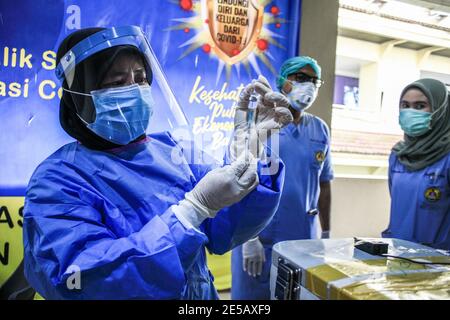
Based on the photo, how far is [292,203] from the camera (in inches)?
56.6

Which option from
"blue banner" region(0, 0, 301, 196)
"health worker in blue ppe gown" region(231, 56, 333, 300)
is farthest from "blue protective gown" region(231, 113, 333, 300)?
"blue banner" region(0, 0, 301, 196)

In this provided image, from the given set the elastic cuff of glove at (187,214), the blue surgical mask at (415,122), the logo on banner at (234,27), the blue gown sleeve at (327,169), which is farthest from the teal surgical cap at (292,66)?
the elastic cuff of glove at (187,214)

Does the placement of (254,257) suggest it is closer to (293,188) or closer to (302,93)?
(293,188)

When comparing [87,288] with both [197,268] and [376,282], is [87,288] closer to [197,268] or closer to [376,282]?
[197,268]

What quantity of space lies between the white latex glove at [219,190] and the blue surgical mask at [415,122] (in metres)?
1.04

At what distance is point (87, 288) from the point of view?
0.73m

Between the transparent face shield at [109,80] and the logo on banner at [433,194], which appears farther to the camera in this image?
the logo on banner at [433,194]

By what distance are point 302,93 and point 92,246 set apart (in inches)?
38.4

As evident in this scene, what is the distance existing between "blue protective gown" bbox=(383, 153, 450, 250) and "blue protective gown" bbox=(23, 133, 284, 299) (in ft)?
2.68

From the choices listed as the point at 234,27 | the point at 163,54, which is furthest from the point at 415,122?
the point at 163,54

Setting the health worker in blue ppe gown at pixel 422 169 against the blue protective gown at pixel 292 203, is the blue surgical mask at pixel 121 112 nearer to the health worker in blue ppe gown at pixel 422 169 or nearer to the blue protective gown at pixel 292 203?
the blue protective gown at pixel 292 203

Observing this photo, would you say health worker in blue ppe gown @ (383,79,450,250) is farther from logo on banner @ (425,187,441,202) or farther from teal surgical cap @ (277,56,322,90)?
teal surgical cap @ (277,56,322,90)

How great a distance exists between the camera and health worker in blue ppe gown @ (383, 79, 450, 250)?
4.51 ft

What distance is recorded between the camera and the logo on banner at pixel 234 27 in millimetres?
1249
